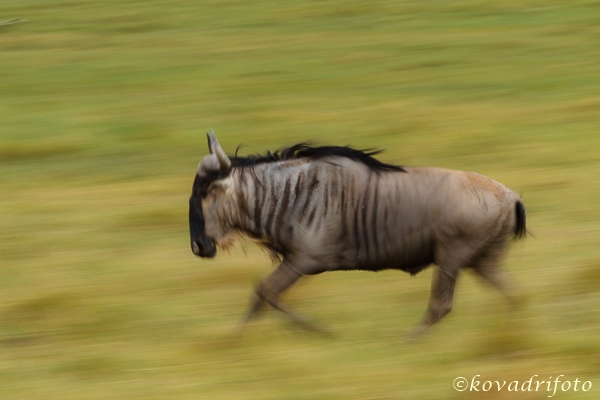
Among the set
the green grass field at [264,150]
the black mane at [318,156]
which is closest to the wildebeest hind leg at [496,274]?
the green grass field at [264,150]

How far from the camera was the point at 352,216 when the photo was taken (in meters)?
6.19

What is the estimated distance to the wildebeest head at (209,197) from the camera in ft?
20.4

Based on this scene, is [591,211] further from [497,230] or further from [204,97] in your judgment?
[204,97]

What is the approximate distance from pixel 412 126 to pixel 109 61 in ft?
16.2

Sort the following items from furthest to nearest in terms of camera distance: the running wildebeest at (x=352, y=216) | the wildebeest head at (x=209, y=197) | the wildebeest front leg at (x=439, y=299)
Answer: the wildebeest head at (x=209, y=197), the wildebeest front leg at (x=439, y=299), the running wildebeest at (x=352, y=216)

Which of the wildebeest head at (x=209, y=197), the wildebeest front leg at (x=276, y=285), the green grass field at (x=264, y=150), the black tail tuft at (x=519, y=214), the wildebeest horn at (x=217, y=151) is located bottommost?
the green grass field at (x=264, y=150)

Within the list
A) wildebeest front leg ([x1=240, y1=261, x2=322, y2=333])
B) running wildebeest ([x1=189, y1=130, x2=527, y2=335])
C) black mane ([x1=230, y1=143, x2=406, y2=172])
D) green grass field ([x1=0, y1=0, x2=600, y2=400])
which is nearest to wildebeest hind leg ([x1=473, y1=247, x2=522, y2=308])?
running wildebeest ([x1=189, y1=130, x2=527, y2=335])

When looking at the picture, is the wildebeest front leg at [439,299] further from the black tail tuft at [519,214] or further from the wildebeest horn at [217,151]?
the wildebeest horn at [217,151]

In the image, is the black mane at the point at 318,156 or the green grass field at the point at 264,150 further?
the black mane at the point at 318,156

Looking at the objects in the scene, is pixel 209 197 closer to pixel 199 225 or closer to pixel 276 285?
pixel 199 225

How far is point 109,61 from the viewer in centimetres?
1466

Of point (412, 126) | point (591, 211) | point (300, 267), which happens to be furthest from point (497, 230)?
point (412, 126)

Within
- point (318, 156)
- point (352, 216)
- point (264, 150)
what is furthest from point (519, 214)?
point (264, 150)

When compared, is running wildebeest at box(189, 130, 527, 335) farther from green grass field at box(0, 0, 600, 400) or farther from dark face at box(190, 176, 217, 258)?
green grass field at box(0, 0, 600, 400)
